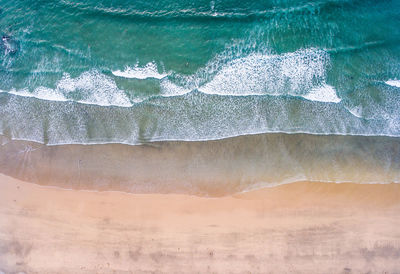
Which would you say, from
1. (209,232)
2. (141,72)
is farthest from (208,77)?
(209,232)

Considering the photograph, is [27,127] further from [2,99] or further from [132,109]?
[132,109]

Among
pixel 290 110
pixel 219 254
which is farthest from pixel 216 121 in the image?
pixel 219 254

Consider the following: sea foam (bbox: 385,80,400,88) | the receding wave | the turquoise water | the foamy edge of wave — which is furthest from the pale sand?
the foamy edge of wave

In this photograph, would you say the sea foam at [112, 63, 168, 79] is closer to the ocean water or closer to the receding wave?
the ocean water

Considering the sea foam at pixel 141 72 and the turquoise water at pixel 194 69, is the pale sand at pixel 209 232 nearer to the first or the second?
the turquoise water at pixel 194 69

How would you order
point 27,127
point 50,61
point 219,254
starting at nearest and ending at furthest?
point 219,254, point 27,127, point 50,61

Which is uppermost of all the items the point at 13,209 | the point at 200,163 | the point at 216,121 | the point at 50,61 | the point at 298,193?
the point at 50,61

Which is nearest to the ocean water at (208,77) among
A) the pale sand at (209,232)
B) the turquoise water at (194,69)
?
the turquoise water at (194,69)
